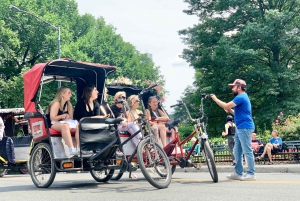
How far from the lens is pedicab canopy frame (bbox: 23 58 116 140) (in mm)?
9461

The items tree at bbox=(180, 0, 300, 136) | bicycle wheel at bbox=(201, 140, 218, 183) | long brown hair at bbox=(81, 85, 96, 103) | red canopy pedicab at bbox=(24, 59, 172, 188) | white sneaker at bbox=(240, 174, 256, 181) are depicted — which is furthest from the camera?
tree at bbox=(180, 0, 300, 136)

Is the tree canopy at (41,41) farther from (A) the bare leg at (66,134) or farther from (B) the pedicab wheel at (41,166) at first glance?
(A) the bare leg at (66,134)

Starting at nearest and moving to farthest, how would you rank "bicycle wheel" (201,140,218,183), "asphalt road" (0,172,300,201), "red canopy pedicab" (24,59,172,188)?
"asphalt road" (0,172,300,201) < "bicycle wheel" (201,140,218,183) < "red canopy pedicab" (24,59,172,188)

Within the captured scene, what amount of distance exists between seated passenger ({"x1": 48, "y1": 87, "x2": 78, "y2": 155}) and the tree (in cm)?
2204

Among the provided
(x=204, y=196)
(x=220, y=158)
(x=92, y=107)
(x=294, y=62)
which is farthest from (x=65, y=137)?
(x=294, y=62)

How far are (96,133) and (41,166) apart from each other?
119 centimetres

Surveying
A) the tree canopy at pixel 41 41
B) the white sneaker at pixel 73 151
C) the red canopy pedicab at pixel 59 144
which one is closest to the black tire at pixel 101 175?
the red canopy pedicab at pixel 59 144

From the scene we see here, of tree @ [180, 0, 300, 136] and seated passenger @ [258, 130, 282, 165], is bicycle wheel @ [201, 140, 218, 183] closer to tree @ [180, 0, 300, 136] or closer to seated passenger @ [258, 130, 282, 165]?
seated passenger @ [258, 130, 282, 165]

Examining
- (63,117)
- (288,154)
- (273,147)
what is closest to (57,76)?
(63,117)

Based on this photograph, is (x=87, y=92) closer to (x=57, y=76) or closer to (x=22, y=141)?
(x=57, y=76)

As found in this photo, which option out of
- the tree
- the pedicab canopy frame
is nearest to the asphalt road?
the pedicab canopy frame

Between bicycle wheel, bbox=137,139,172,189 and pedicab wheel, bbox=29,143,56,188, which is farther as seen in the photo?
pedicab wheel, bbox=29,143,56,188

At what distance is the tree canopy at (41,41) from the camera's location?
37.2 metres

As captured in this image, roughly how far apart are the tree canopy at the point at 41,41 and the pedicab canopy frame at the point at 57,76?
26.2 metres
